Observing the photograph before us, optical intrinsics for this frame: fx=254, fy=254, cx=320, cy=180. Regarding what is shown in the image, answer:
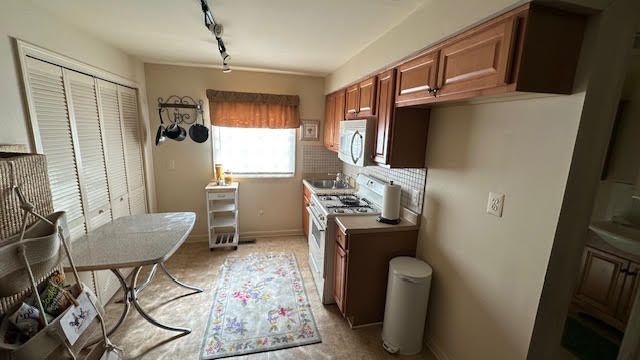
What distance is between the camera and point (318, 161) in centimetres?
390

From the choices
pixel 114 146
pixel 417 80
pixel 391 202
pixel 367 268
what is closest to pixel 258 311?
pixel 367 268

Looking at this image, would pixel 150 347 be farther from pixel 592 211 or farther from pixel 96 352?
pixel 592 211

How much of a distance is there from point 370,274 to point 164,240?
1.63m

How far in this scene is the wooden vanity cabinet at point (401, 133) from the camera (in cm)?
194

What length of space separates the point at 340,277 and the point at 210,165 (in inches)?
96.1

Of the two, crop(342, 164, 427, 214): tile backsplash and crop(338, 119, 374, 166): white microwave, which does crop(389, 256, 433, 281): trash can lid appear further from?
crop(338, 119, 374, 166): white microwave

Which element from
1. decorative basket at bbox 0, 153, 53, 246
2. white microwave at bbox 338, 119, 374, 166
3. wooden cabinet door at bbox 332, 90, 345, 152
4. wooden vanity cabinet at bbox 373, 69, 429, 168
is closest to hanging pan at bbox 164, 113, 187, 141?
decorative basket at bbox 0, 153, 53, 246

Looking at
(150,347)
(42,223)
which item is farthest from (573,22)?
(150,347)

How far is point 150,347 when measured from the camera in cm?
191

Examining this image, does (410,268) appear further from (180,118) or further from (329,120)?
(180,118)

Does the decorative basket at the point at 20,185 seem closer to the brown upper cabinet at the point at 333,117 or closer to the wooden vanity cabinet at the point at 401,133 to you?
the wooden vanity cabinet at the point at 401,133

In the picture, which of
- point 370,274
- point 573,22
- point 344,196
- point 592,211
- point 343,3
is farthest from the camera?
point 344,196

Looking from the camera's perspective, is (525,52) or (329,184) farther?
(329,184)

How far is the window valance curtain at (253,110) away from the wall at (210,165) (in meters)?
0.12
